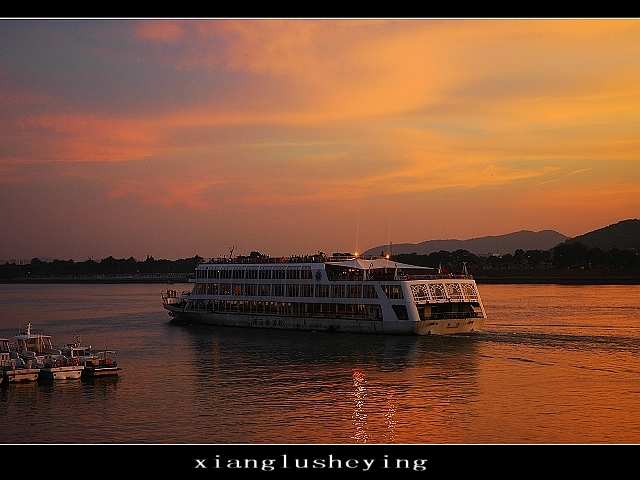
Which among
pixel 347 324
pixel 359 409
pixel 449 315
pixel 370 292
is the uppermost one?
pixel 370 292

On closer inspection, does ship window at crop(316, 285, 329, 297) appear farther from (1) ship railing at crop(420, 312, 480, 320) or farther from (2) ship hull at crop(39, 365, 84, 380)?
(2) ship hull at crop(39, 365, 84, 380)

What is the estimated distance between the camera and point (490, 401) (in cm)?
4009

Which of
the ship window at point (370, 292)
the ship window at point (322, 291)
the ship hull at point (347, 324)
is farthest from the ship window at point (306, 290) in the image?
the ship window at point (370, 292)

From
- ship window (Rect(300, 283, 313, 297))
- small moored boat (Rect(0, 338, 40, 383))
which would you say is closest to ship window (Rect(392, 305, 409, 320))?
ship window (Rect(300, 283, 313, 297))

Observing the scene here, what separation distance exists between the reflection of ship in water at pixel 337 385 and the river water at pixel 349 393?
0.12m

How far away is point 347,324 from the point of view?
230 feet

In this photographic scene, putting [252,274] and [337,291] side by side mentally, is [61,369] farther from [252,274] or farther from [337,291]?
[252,274]

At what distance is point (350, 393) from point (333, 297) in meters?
30.6

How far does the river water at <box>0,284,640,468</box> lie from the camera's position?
33562 mm

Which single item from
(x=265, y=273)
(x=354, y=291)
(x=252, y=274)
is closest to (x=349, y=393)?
(x=354, y=291)
